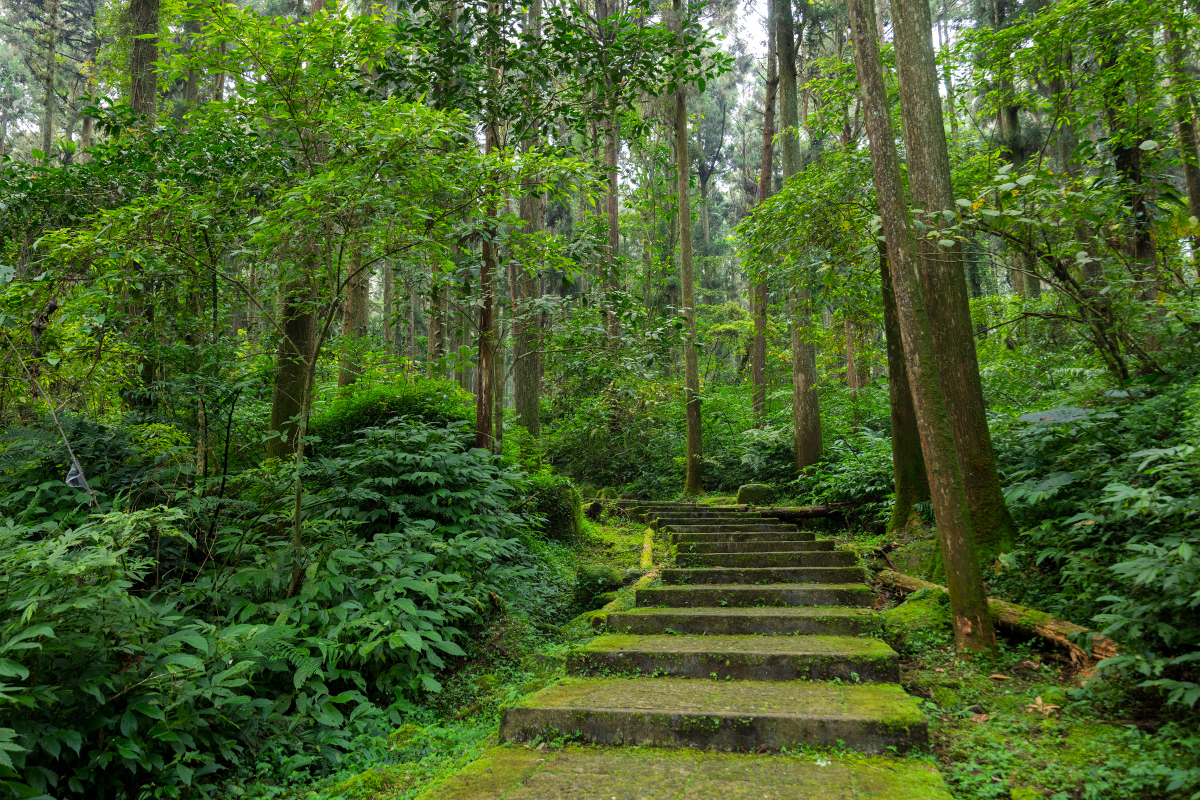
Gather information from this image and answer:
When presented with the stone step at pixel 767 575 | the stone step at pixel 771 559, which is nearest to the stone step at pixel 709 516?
the stone step at pixel 771 559

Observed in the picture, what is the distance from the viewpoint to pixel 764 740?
10.6 feet

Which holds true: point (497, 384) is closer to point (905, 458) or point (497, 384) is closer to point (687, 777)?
point (905, 458)

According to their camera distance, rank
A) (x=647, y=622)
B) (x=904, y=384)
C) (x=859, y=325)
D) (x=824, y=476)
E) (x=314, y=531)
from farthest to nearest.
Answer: (x=859, y=325) < (x=824, y=476) < (x=904, y=384) < (x=647, y=622) < (x=314, y=531)

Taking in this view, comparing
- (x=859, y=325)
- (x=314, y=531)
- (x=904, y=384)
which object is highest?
(x=859, y=325)

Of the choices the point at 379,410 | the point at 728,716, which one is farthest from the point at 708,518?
the point at 728,716

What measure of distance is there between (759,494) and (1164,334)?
669 cm

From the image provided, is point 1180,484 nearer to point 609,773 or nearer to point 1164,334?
point 1164,334

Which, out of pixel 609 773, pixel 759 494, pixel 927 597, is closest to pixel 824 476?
pixel 759 494

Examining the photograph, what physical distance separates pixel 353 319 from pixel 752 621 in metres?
9.42

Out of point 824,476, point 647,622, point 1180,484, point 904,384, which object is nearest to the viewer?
point 1180,484

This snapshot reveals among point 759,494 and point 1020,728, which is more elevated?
point 759,494

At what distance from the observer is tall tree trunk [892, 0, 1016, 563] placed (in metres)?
5.49

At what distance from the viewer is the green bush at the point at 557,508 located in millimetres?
8680

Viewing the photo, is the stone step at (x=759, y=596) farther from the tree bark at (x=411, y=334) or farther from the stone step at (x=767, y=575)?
the tree bark at (x=411, y=334)
